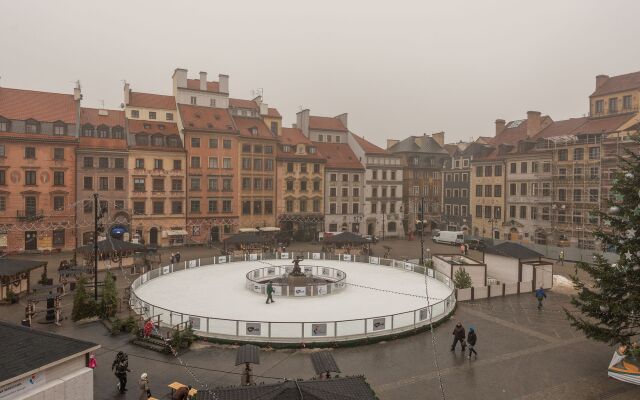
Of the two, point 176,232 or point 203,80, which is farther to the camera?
point 203,80

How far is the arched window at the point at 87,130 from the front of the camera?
2133 inches

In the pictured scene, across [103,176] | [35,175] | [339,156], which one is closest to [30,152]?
[35,175]

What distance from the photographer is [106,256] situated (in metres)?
40.6

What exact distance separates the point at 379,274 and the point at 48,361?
28.8m

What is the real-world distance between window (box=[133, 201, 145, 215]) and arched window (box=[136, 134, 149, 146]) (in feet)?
24.2

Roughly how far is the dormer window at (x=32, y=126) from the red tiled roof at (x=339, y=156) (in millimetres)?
37652

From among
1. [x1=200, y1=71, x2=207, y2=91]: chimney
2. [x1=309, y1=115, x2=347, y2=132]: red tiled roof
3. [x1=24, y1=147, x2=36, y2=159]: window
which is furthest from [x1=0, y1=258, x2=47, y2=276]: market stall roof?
[x1=309, y1=115, x2=347, y2=132]: red tiled roof

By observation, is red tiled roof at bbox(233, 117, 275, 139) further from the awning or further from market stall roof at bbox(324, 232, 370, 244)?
market stall roof at bbox(324, 232, 370, 244)

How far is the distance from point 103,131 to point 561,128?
2370 inches

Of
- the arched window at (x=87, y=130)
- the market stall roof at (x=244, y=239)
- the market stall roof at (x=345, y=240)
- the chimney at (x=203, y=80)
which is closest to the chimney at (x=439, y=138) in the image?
the market stall roof at (x=345, y=240)

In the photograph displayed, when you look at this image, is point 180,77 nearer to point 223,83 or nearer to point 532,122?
point 223,83

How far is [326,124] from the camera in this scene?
76.0 m

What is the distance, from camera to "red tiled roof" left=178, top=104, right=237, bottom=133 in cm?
5903

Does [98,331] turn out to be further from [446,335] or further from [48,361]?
[446,335]
